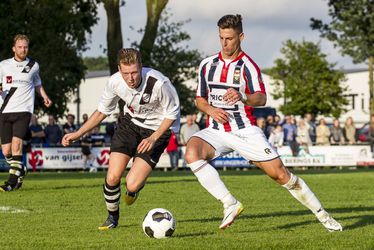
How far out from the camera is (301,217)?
12656mm

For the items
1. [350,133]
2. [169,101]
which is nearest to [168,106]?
[169,101]

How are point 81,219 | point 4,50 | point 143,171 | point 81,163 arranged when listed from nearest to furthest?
point 143,171 → point 81,219 → point 81,163 → point 4,50

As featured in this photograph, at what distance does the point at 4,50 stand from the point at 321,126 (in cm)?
1532

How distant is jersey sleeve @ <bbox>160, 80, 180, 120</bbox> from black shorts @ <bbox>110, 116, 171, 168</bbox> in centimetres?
49

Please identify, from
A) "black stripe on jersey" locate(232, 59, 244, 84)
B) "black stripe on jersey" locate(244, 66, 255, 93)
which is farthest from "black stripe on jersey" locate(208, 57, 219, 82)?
"black stripe on jersey" locate(244, 66, 255, 93)

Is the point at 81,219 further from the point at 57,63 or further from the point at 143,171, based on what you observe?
the point at 57,63

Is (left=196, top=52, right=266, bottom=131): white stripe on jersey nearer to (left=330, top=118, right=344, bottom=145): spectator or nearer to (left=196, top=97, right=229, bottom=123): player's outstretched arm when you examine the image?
(left=196, top=97, right=229, bottom=123): player's outstretched arm

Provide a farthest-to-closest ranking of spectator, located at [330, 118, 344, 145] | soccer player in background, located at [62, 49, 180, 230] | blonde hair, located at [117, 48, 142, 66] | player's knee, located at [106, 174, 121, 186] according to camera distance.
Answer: spectator, located at [330, 118, 344, 145] < player's knee, located at [106, 174, 121, 186] < soccer player in background, located at [62, 49, 180, 230] < blonde hair, located at [117, 48, 142, 66]

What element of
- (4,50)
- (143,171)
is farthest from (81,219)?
(4,50)

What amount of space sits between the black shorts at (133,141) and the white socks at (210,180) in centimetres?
79

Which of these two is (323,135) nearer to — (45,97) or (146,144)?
(45,97)

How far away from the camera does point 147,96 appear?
36.2 feet

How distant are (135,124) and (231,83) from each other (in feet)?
4.66

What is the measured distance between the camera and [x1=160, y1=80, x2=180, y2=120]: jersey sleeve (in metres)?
11.1
